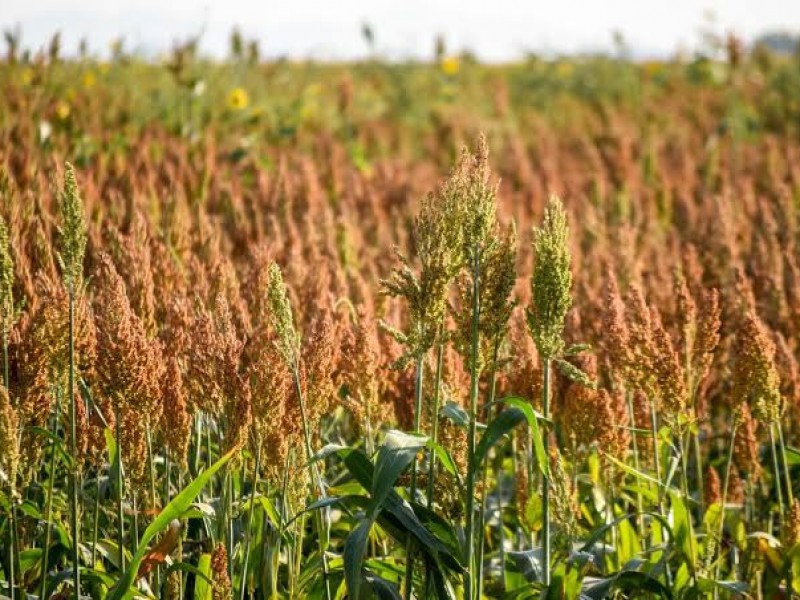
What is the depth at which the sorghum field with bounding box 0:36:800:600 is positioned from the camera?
8.13ft

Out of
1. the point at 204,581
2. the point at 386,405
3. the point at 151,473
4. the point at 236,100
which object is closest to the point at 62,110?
the point at 236,100

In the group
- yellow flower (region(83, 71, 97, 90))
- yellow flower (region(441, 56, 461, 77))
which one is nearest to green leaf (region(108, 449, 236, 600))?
yellow flower (region(83, 71, 97, 90))

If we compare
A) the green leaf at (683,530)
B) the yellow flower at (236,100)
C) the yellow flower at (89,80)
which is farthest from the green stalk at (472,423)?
the yellow flower at (89,80)

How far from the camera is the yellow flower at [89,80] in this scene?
10052 millimetres

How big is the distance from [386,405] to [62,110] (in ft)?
16.7

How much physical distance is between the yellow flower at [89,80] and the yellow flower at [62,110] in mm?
2054

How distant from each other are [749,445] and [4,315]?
6.47 feet

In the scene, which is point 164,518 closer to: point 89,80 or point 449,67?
point 89,80

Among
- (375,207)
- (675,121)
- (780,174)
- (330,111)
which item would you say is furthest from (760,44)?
(375,207)

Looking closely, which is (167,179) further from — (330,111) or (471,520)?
(330,111)

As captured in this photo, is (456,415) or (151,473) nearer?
(456,415)

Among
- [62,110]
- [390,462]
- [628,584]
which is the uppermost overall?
[62,110]

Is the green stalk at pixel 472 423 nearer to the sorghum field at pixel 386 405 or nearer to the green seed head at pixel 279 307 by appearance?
→ the sorghum field at pixel 386 405

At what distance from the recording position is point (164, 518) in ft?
8.03
